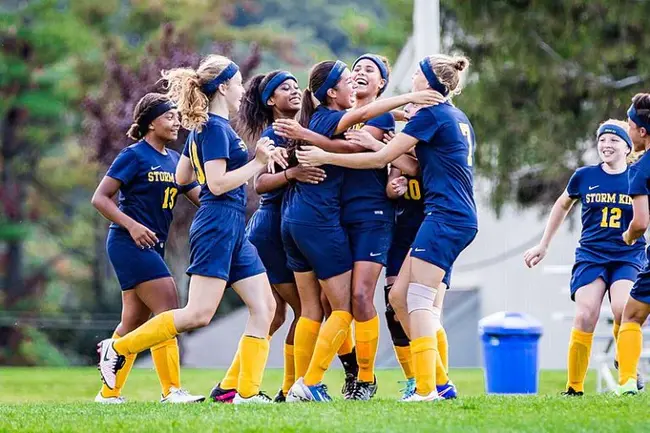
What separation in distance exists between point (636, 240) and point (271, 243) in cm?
249

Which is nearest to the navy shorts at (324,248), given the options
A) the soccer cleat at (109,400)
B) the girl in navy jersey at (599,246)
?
the girl in navy jersey at (599,246)

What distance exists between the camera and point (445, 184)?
7.71 meters

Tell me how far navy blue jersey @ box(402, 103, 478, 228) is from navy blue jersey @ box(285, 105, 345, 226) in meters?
0.61

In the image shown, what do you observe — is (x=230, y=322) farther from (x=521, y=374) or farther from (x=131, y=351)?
(x=131, y=351)

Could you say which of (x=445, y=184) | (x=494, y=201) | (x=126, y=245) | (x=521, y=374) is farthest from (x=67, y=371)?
Result: (x=445, y=184)

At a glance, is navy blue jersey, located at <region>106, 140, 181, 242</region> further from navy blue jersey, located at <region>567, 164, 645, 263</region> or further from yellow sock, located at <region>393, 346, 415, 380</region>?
navy blue jersey, located at <region>567, 164, 645, 263</region>

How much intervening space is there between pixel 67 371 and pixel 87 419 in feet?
41.2

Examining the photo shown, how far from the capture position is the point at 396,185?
8102 mm

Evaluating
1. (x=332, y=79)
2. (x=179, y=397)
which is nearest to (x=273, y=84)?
(x=332, y=79)

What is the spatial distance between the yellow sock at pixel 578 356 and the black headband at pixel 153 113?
3297 millimetres

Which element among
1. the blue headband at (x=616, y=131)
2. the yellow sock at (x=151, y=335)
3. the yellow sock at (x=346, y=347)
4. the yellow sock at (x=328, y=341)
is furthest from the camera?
the blue headband at (x=616, y=131)

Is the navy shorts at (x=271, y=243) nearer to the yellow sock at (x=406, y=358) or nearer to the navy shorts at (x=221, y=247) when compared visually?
the navy shorts at (x=221, y=247)

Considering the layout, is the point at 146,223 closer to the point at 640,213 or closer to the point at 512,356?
the point at 640,213

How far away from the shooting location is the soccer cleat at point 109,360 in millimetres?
8125
